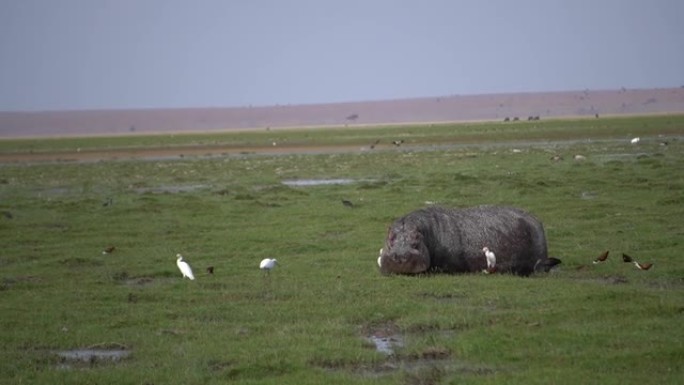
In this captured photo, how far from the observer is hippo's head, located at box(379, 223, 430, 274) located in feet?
48.6

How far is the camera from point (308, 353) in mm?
10477

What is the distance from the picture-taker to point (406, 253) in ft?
48.6

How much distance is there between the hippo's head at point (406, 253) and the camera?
14.8 meters

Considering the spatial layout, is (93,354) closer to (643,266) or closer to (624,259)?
(643,266)

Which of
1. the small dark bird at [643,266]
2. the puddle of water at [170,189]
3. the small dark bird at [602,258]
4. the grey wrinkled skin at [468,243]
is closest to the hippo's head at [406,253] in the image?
the grey wrinkled skin at [468,243]

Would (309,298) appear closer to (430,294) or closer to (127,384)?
(430,294)

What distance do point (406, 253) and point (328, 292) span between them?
1.56 metres

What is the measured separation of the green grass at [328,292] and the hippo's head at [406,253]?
411 mm

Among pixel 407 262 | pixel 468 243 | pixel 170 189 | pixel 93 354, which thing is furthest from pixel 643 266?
pixel 170 189

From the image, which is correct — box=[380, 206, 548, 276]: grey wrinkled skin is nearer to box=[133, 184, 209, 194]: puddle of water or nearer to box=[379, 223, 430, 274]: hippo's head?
box=[379, 223, 430, 274]: hippo's head

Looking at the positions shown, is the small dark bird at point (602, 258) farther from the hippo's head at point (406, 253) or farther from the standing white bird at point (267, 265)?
the standing white bird at point (267, 265)

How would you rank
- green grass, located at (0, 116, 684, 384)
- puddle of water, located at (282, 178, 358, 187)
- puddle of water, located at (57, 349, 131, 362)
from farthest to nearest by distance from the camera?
puddle of water, located at (282, 178, 358, 187) < puddle of water, located at (57, 349, 131, 362) < green grass, located at (0, 116, 684, 384)

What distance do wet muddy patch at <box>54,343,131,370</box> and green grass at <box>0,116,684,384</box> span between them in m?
0.09

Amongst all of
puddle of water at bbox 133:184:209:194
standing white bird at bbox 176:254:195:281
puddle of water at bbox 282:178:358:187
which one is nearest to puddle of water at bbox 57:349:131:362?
standing white bird at bbox 176:254:195:281
